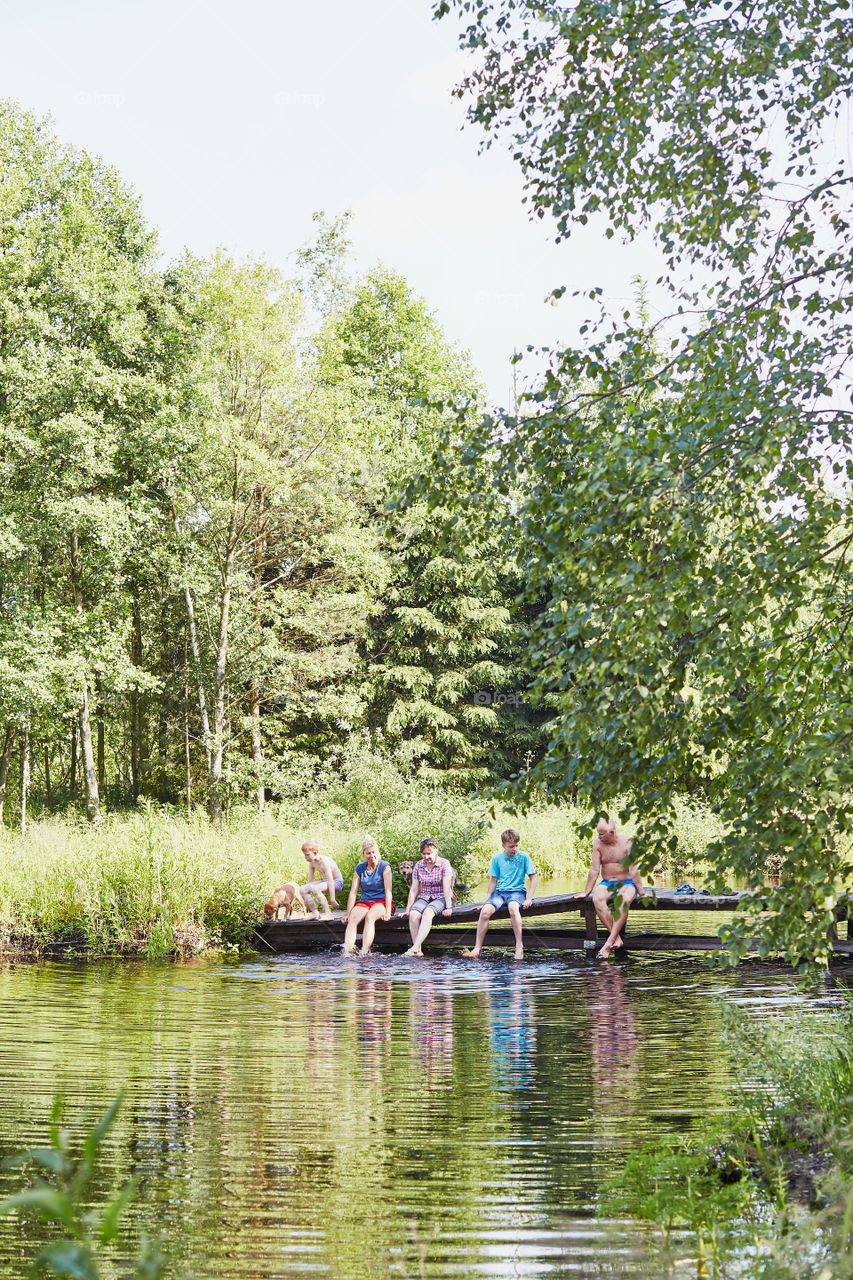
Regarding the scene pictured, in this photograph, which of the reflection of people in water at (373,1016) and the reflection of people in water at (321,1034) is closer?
the reflection of people in water at (321,1034)

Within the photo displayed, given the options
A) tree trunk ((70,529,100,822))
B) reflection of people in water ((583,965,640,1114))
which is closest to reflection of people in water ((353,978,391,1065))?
reflection of people in water ((583,965,640,1114))

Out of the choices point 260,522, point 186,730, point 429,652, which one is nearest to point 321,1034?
point 260,522

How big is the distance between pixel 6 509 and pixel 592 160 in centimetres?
2438

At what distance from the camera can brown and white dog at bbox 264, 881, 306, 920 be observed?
56.6 feet

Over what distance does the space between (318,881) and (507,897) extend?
325 centimetres

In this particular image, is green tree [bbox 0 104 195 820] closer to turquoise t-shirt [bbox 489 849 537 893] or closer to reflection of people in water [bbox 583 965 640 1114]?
turquoise t-shirt [bbox 489 849 537 893]

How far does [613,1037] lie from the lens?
982 centimetres

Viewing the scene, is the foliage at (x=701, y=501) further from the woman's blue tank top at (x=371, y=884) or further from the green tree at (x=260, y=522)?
the green tree at (x=260, y=522)

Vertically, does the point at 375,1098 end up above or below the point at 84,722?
below

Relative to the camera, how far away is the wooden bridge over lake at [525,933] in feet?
52.9

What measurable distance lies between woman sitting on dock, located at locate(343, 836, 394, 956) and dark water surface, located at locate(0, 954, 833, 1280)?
7.01 feet

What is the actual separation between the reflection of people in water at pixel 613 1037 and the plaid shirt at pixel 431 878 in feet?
8.86

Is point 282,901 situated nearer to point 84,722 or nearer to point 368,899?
point 368,899

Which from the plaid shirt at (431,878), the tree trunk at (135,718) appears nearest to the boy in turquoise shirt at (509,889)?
the plaid shirt at (431,878)
